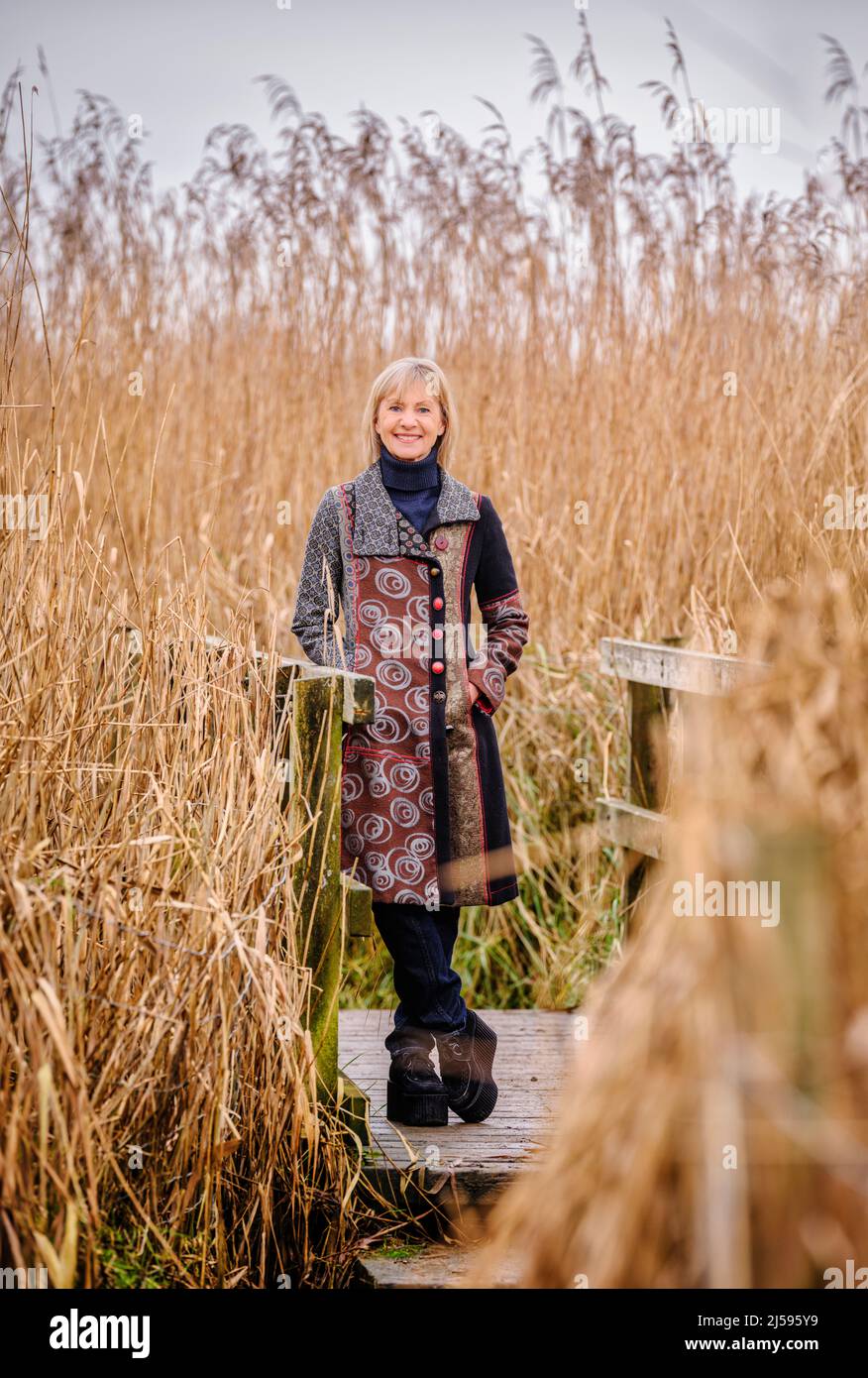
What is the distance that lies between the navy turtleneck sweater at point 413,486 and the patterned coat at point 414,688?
0.02 meters

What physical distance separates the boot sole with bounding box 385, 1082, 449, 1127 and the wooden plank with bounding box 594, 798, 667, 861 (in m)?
0.83

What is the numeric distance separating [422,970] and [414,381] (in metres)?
1.11

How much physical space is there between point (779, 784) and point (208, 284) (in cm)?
458

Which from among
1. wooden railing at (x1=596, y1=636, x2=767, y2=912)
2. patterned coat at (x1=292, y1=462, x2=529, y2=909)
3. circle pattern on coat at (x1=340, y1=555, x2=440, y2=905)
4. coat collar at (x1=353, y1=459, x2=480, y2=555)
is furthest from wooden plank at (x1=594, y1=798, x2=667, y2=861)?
coat collar at (x1=353, y1=459, x2=480, y2=555)


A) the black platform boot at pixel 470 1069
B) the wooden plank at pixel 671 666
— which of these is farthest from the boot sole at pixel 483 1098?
the wooden plank at pixel 671 666

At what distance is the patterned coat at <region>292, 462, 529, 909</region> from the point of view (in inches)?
101

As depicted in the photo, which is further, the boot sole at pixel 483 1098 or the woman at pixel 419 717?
the boot sole at pixel 483 1098

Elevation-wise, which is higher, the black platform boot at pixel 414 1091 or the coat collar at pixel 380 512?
the coat collar at pixel 380 512

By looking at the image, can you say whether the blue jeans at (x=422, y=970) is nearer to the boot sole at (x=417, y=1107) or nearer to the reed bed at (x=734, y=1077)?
the boot sole at (x=417, y=1107)

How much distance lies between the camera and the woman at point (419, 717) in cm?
256

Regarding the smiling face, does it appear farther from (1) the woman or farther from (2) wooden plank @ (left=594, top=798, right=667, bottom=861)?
(2) wooden plank @ (left=594, top=798, right=667, bottom=861)

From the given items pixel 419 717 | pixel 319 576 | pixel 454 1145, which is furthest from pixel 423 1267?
pixel 319 576
